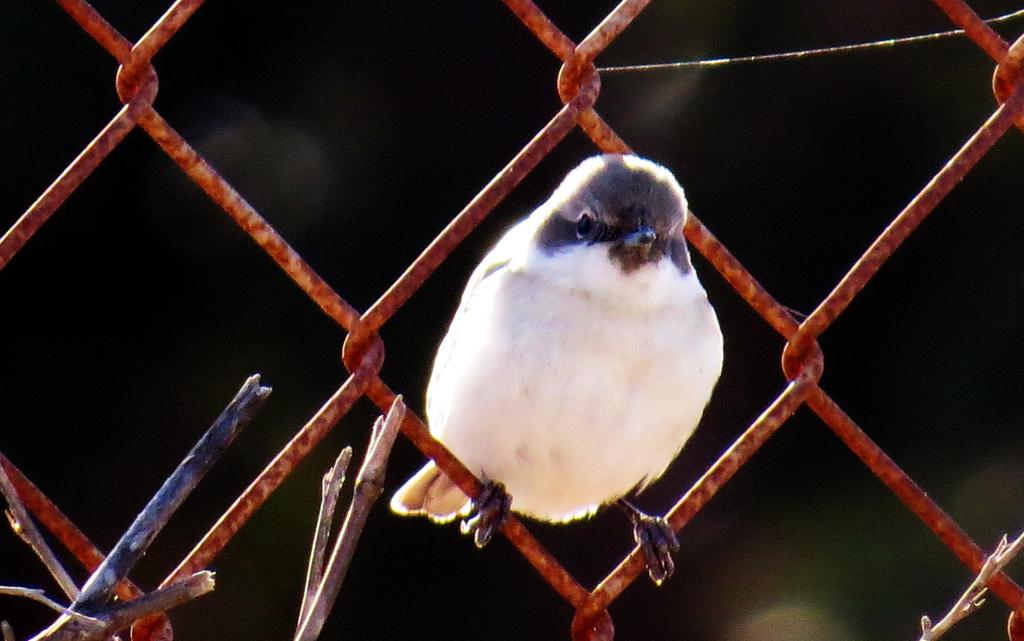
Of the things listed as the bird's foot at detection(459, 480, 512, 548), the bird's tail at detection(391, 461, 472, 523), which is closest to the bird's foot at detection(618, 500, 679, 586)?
the bird's foot at detection(459, 480, 512, 548)

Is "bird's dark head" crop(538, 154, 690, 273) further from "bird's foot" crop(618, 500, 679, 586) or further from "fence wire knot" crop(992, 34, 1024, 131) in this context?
"fence wire knot" crop(992, 34, 1024, 131)

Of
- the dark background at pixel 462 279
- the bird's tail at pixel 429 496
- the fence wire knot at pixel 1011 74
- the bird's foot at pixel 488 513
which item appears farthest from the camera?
the dark background at pixel 462 279

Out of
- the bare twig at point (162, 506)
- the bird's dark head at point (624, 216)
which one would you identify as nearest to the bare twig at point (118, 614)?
the bare twig at point (162, 506)

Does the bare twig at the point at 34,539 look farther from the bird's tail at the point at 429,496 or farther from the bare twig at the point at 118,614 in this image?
the bird's tail at the point at 429,496

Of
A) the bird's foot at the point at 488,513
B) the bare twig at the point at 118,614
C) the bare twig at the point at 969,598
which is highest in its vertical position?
the bare twig at the point at 118,614

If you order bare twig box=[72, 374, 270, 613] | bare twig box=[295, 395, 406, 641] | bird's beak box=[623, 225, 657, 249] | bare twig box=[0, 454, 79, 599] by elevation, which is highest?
bare twig box=[0, 454, 79, 599]

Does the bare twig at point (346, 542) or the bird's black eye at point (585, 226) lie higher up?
the bare twig at point (346, 542)
